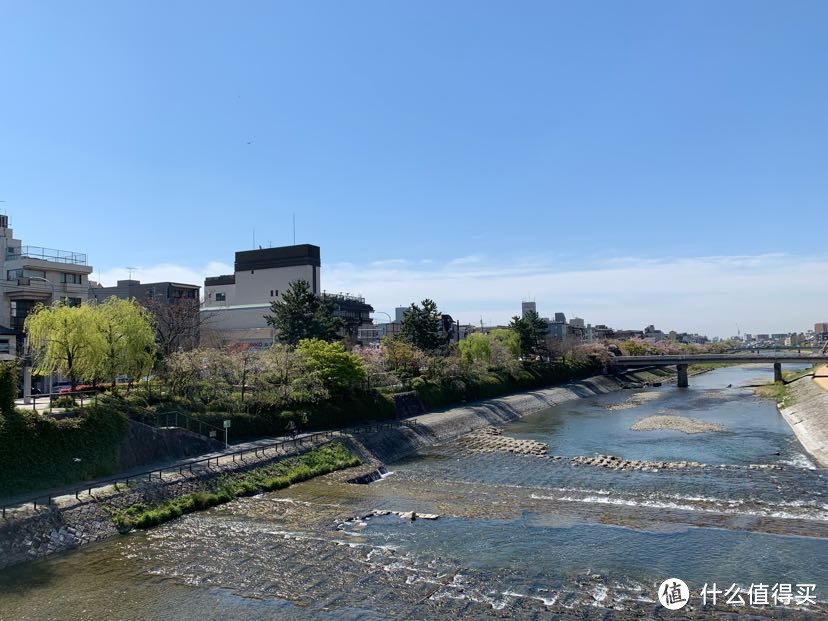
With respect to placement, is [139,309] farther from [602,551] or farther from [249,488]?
[602,551]

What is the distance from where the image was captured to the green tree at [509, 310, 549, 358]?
346ft

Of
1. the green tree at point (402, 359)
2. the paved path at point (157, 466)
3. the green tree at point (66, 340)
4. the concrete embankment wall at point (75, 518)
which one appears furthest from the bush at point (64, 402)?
the green tree at point (402, 359)

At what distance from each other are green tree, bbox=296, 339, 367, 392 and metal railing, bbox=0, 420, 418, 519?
4702 mm

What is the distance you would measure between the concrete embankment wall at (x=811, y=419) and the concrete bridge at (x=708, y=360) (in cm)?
1319

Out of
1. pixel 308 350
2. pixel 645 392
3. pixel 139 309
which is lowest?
pixel 645 392

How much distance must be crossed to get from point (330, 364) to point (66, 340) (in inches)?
851

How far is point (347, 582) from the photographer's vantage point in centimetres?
2120

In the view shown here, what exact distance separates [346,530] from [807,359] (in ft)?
301

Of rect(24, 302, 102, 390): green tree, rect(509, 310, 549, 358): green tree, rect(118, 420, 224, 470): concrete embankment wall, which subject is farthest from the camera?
rect(509, 310, 549, 358): green tree

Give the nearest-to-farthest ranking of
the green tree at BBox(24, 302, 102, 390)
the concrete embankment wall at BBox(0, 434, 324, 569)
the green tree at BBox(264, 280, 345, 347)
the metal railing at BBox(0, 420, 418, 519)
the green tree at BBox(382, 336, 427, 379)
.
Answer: the concrete embankment wall at BBox(0, 434, 324, 569) → the metal railing at BBox(0, 420, 418, 519) → the green tree at BBox(24, 302, 102, 390) → the green tree at BBox(264, 280, 345, 347) → the green tree at BBox(382, 336, 427, 379)

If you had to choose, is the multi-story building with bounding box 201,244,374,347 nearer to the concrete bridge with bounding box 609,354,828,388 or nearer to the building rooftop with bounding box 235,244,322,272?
the building rooftop with bounding box 235,244,322,272

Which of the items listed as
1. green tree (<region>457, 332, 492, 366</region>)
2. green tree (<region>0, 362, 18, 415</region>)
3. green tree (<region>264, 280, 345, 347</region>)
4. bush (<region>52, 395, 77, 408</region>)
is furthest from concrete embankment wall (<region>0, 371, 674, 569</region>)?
green tree (<region>457, 332, 492, 366</region>)

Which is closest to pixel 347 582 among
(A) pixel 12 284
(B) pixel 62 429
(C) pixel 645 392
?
(B) pixel 62 429

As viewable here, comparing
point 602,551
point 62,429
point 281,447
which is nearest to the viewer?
point 602,551
